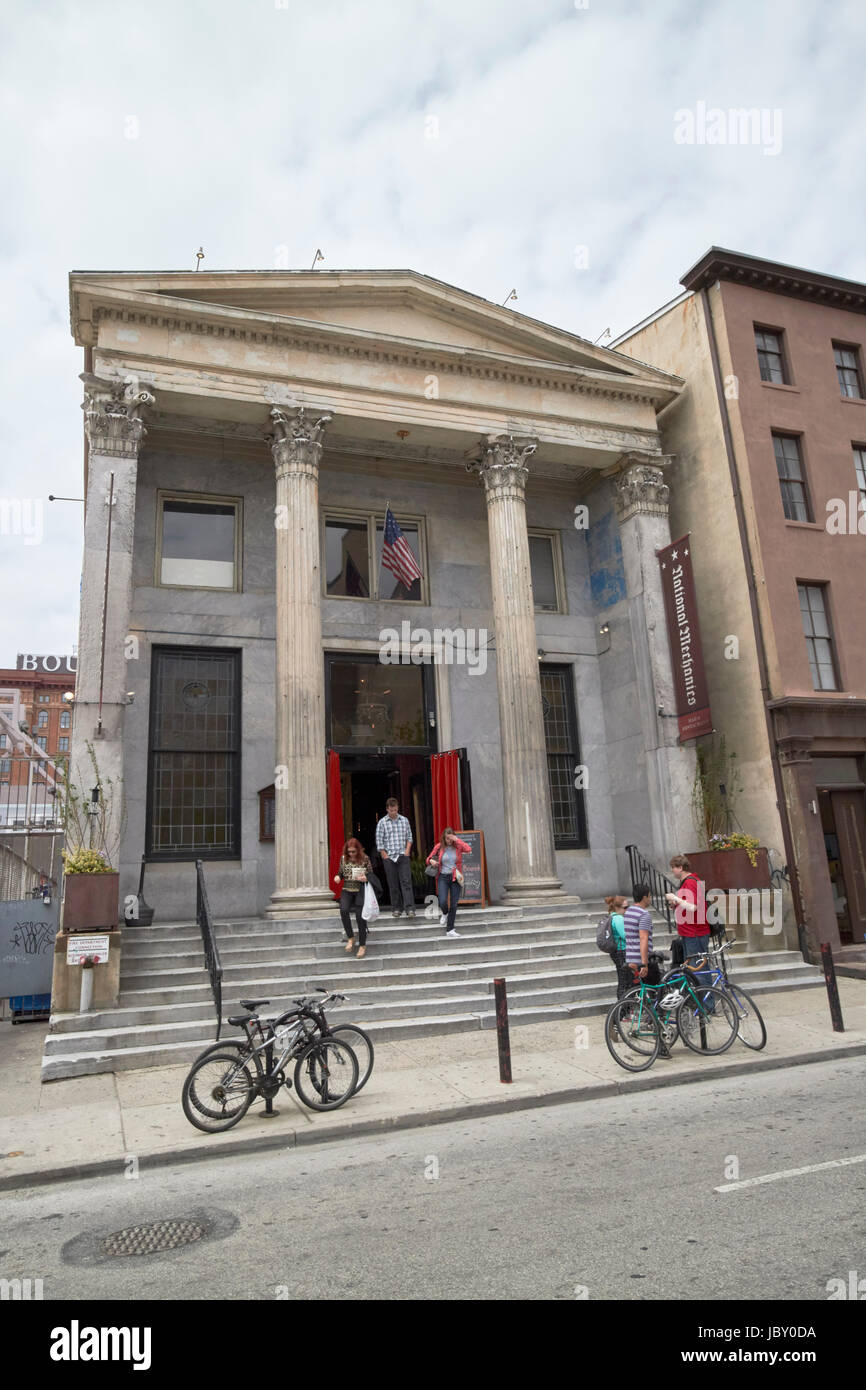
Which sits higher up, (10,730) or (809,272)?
(809,272)

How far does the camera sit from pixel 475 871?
17.2 metres

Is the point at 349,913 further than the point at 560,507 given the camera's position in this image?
No

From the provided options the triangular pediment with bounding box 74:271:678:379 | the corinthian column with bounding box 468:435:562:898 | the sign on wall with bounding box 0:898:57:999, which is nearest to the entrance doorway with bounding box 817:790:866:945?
the corinthian column with bounding box 468:435:562:898

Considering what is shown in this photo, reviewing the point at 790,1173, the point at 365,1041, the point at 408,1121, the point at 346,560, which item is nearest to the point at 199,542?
the point at 346,560

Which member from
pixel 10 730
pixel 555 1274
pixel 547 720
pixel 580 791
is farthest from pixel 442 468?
pixel 555 1274

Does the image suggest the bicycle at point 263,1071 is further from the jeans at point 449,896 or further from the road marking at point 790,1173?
the jeans at point 449,896

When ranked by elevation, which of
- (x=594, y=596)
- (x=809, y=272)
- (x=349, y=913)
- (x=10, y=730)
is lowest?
(x=349, y=913)

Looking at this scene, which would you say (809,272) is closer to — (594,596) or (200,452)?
(594,596)

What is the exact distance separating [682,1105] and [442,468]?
1530 cm

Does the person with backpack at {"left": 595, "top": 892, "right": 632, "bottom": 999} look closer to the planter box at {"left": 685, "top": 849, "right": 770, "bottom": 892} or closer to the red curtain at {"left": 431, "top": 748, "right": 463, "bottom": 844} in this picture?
the planter box at {"left": 685, "top": 849, "right": 770, "bottom": 892}

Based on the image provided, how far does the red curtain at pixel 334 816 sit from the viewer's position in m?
16.6

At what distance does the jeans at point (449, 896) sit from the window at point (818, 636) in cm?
879
